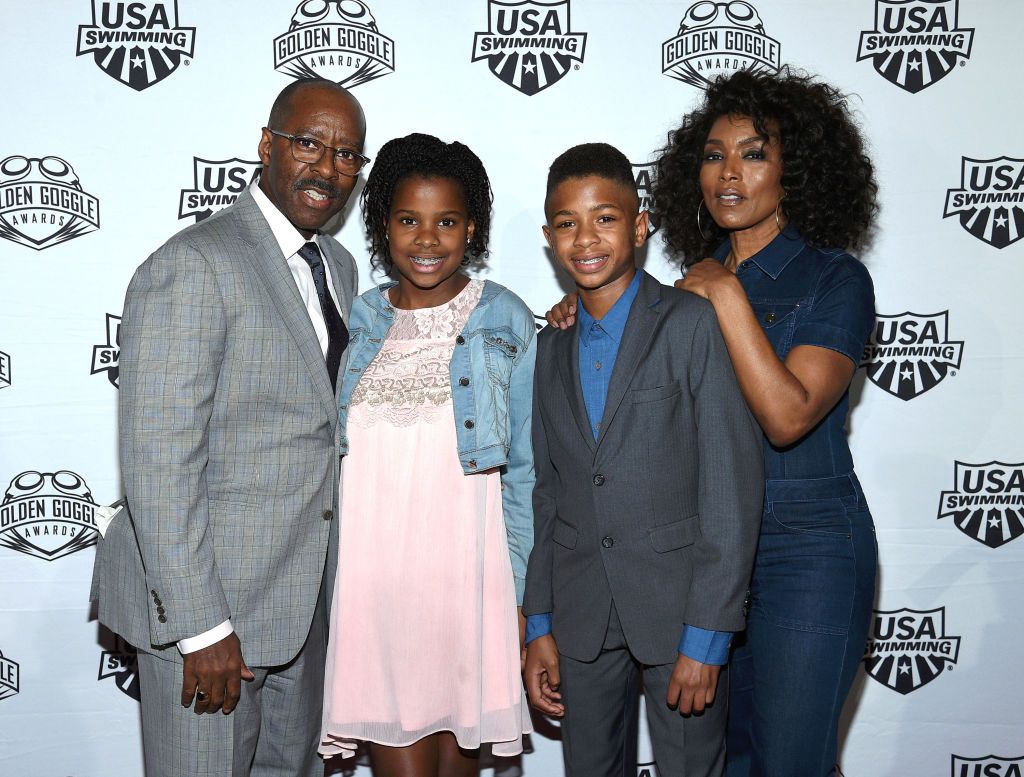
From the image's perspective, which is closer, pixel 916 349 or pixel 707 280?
pixel 707 280

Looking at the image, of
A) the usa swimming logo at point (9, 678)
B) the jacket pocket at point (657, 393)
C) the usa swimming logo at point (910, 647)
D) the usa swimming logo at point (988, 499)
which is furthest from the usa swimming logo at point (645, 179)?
the usa swimming logo at point (9, 678)

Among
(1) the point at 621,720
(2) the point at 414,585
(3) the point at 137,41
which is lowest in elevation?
(1) the point at 621,720

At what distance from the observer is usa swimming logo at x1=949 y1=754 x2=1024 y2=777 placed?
2.80 meters

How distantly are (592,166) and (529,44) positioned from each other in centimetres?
98

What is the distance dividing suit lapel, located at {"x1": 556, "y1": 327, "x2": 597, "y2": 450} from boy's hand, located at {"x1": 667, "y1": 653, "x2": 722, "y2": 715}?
48cm

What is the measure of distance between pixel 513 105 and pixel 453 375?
1.10m

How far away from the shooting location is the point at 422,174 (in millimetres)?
2027

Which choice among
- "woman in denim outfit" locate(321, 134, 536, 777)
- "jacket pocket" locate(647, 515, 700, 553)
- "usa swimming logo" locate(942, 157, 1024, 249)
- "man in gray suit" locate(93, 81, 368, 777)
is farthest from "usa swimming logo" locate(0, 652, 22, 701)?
"usa swimming logo" locate(942, 157, 1024, 249)

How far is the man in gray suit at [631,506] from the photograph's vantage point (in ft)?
5.53

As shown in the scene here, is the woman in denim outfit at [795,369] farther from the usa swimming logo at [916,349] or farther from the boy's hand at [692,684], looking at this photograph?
the usa swimming logo at [916,349]

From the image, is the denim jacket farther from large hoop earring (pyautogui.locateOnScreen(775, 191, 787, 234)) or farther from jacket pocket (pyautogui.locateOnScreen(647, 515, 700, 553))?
large hoop earring (pyautogui.locateOnScreen(775, 191, 787, 234))

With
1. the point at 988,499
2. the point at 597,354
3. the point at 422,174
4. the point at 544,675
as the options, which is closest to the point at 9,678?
the point at 544,675

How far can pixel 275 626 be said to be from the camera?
1.83 meters

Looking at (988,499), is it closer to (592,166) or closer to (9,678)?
(592,166)
